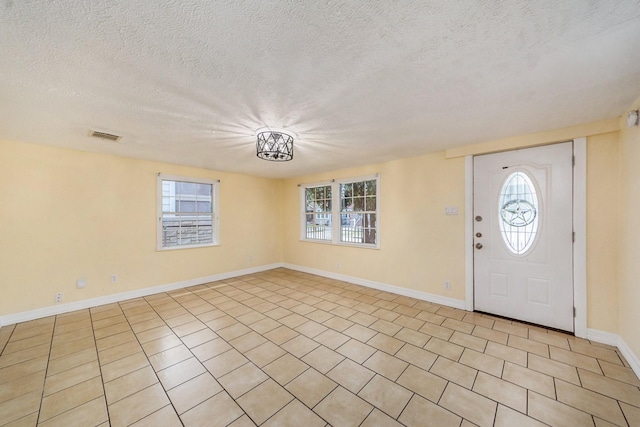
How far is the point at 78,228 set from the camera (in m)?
3.45

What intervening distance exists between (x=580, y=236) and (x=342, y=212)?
3328mm

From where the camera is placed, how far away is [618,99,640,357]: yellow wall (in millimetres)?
2055

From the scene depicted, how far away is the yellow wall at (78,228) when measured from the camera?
3023mm

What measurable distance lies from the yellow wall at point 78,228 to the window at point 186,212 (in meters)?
0.13

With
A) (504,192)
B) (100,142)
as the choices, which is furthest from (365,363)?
(100,142)

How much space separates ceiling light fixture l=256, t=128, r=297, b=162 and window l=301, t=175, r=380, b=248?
7.17ft

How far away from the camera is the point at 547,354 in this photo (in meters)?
2.27

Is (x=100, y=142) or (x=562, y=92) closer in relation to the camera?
(x=562, y=92)

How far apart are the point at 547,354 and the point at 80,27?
420 cm

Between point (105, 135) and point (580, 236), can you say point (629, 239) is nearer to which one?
point (580, 236)

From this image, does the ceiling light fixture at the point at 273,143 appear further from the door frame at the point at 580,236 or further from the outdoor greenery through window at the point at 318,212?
the door frame at the point at 580,236

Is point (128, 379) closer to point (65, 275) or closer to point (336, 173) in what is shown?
point (65, 275)

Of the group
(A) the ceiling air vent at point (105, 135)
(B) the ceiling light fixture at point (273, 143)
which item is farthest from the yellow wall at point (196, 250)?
(B) the ceiling light fixture at point (273, 143)

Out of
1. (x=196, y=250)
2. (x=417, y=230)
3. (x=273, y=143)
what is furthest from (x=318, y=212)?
(x=273, y=143)
